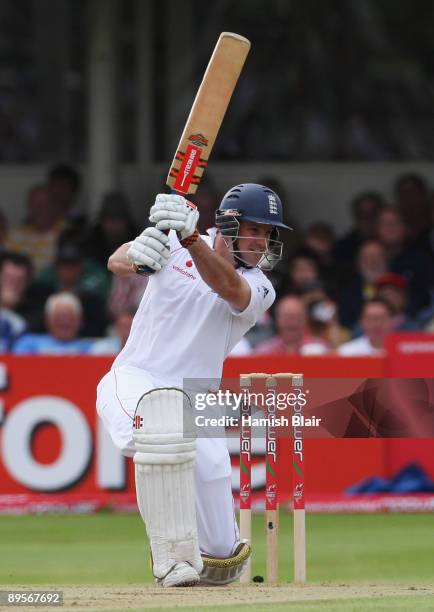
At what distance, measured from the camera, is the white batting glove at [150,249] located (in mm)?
5551

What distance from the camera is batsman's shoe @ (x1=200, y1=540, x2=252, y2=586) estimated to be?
6000mm

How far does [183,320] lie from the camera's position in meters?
6.04

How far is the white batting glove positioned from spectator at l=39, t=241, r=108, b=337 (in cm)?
563

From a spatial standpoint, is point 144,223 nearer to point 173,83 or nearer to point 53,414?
point 173,83

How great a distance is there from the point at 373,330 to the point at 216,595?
5.18 m

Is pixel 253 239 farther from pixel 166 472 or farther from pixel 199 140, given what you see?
pixel 166 472

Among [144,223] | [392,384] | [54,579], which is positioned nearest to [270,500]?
[392,384]

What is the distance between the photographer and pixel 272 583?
19.9 ft

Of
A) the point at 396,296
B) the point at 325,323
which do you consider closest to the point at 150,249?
the point at 325,323

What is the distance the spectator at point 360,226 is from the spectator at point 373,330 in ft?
6.07

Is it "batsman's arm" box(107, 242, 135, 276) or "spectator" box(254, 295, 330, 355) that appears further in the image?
"spectator" box(254, 295, 330, 355)

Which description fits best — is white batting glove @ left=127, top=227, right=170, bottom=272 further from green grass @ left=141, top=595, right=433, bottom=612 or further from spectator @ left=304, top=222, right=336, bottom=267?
spectator @ left=304, top=222, right=336, bottom=267

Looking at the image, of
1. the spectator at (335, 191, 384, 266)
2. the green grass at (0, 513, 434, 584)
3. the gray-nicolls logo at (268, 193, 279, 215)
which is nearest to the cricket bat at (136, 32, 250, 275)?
the gray-nicolls logo at (268, 193, 279, 215)

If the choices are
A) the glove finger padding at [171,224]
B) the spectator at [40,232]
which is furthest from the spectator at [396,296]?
the glove finger padding at [171,224]
